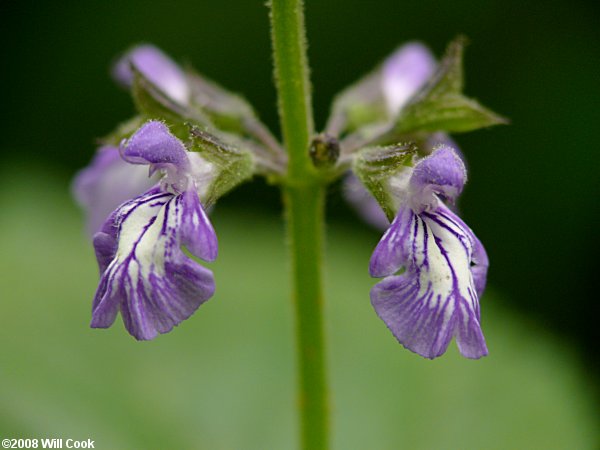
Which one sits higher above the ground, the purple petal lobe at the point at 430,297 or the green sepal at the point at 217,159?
the green sepal at the point at 217,159

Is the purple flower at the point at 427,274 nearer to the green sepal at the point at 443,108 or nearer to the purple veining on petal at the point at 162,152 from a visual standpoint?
the green sepal at the point at 443,108

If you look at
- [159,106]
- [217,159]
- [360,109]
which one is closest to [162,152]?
[217,159]

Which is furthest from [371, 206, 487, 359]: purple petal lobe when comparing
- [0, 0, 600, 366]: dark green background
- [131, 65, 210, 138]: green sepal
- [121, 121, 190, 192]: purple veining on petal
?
[0, 0, 600, 366]: dark green background

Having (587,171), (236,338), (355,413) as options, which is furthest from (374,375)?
(587,171)

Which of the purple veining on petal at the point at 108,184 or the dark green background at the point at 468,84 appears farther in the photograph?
the dark green background at the point at 468,84

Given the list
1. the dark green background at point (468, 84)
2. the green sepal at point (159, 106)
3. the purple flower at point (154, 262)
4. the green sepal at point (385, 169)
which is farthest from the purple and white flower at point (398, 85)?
the dark green background at point (468, 84)

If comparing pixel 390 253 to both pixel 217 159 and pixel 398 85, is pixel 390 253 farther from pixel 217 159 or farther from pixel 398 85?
pixel 398 85

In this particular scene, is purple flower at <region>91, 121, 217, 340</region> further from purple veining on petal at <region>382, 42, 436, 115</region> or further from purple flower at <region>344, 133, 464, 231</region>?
purple veining on petal at <region>382, 42, 436, 115</region>

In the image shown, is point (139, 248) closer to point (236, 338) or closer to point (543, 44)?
point (236, 338)
